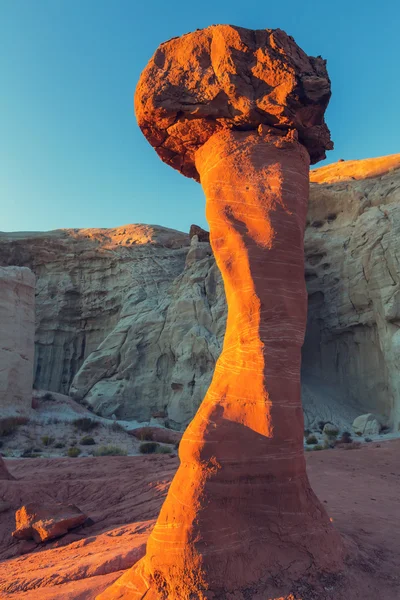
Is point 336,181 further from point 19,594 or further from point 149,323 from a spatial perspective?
point 19,594

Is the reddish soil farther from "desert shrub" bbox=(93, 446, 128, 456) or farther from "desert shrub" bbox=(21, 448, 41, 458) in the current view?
"desert shrub" bbox=(21, 448, 41, 458)

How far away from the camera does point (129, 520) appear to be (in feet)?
22.6

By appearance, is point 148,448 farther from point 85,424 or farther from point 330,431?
point 330,431

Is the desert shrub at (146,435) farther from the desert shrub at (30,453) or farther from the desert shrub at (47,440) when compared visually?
the desert shrub at (30,453)

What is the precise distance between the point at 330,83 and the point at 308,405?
53.5 ft

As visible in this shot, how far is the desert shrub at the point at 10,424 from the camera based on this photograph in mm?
15906

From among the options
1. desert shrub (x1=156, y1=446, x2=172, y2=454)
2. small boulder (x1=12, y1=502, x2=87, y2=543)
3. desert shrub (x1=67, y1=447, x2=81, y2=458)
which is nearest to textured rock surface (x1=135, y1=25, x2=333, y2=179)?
small boulder (x1=12, y1=502, x2=87, y2=543)

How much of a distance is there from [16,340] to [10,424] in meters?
3.83

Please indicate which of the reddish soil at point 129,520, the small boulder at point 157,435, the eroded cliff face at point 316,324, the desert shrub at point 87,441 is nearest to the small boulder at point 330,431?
the eroded cliff face at point 316,324

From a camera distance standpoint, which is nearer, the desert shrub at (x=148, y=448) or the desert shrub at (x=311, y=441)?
the desert shrub at (x=148, y=448)

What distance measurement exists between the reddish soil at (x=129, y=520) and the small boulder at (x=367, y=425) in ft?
17.2

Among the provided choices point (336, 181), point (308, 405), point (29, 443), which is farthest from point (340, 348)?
point (29, 443)

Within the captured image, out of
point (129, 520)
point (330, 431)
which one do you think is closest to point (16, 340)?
point (330, 431)

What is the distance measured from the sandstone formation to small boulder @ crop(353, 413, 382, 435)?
1352cm
